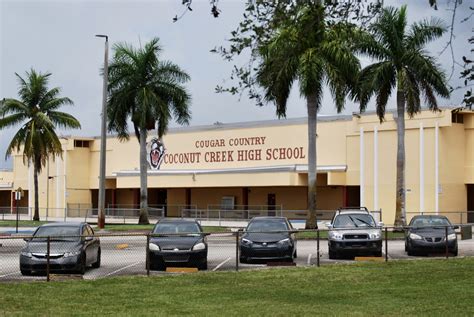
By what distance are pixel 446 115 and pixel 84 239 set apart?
115 feet

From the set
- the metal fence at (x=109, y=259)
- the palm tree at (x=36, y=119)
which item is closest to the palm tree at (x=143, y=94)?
the palm tree at (x=36, y=119)

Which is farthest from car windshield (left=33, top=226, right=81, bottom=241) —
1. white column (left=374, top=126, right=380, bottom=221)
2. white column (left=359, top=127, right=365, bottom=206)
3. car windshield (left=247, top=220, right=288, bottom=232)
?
white column (left=359, top=127, right=365, bottom=206)

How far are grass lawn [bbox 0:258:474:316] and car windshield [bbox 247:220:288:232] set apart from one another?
4944 mm

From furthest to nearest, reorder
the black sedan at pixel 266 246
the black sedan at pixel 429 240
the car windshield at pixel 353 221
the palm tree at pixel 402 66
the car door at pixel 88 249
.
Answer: the palm tree at pixel 402 66 → the car windshield at pixel 353 221 → the black sedan at pixel 429 240 → the black sedan at pixel 266 246 → the car door at pixel 88 249

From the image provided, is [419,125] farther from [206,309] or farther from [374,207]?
[206,309]

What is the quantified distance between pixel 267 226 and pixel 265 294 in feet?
33.4

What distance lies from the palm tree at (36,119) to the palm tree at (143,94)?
7.33 metres

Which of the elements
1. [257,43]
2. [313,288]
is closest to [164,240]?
[313,288]

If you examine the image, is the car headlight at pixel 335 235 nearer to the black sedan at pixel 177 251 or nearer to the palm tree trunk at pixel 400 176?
the black sedan at pixel 177 251

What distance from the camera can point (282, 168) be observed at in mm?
62188

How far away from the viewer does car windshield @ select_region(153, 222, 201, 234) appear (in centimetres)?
2603

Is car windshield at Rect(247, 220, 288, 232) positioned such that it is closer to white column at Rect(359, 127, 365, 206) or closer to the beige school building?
the beige school building

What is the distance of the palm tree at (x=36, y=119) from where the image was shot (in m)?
58.3

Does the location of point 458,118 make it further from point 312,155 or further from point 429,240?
point 429,240
